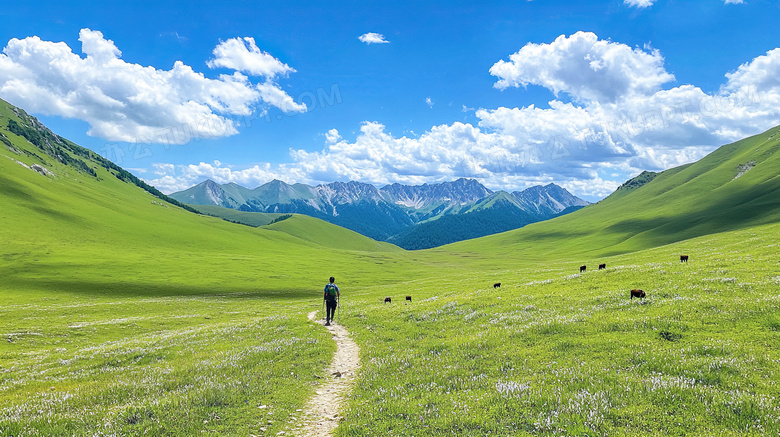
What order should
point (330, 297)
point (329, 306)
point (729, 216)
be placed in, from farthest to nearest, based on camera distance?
1. point (729, 216)
2. point (329, 306)
3. point (330, 297)

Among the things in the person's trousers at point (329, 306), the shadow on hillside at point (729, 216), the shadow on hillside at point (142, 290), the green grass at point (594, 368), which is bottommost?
the shadow on hillside at point (142, 290)

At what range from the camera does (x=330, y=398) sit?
1190 centimetres

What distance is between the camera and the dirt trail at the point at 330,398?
962 centimetres

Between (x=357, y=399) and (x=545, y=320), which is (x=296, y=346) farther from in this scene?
(x=545, y=320)

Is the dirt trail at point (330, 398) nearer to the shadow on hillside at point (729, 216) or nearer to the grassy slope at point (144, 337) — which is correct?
the grassy slope at point (144, 337)

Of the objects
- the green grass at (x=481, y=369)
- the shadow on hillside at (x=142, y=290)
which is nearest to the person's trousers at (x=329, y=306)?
the green grass at (x=481, y=369)

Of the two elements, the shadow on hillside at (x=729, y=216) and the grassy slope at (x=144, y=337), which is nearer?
the grassy slope at (x=144, y=337)

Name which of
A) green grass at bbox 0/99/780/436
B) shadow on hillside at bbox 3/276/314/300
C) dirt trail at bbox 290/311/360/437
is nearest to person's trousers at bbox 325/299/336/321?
green grass at bbox 0/99/780/436

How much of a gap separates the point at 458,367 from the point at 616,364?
5.27 meters

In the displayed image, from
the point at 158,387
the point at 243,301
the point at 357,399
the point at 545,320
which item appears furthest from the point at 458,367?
the point at 243,301

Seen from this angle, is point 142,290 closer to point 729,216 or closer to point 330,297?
point 330,297

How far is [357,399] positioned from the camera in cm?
1123

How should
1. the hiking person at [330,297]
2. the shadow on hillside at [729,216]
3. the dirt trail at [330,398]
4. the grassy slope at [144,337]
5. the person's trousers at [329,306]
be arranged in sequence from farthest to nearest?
the shadow on hillside at [729,216], the person's trousers at [329,306], the hiking person at [330,297], the grassy slope at [144,337], the dirt trail at [330,398]

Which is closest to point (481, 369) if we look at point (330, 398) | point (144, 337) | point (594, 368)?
point (594, 368)
